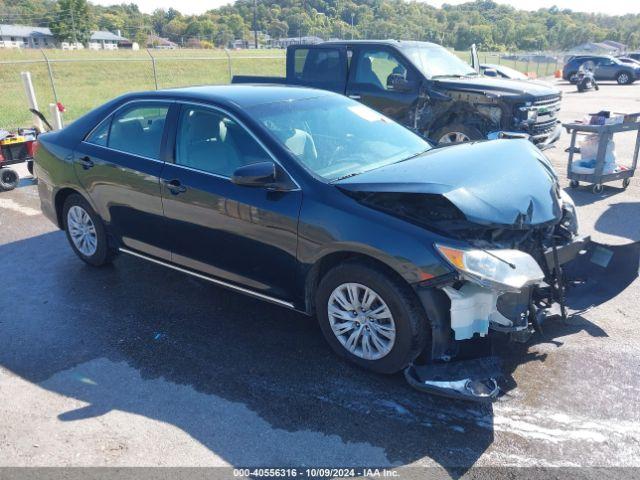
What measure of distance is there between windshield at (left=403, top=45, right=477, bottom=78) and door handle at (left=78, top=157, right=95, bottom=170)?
5575mm

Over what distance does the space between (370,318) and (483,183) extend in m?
1.11

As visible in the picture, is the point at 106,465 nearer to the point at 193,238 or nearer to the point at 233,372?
the point at 233,372

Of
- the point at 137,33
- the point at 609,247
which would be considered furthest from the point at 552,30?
the point at 609,247

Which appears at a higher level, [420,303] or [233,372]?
[420,303]

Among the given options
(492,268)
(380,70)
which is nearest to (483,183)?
(492,268)

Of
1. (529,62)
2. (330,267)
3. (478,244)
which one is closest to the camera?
(478,244)

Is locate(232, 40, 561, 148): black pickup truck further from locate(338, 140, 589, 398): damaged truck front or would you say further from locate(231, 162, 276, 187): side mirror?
locate(231, 162, 276, 187): side mirror

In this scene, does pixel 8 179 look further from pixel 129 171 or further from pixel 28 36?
pixel 28 36

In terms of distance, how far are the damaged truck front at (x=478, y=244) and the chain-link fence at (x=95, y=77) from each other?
1535 centimetres

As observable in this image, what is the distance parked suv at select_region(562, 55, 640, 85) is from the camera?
102 feet

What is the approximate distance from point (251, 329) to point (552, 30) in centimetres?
10902

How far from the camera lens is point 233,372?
3668 mm

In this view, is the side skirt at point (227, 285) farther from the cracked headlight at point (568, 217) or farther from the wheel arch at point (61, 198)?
the cracked headlight at point (568, 217)

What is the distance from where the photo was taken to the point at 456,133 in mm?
8477
